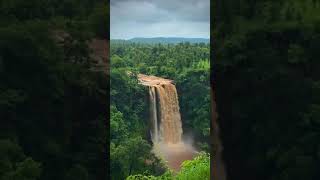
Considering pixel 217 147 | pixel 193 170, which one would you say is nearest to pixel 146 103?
pixel 193 170

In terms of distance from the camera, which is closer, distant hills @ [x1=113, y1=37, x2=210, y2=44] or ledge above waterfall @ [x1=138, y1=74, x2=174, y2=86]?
distant hills @ [x1=113, y1=37, x2=210, y2=44]

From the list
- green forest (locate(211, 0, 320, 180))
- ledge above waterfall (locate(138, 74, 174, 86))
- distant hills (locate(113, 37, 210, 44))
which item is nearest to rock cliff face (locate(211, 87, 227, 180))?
green forest (locate(211, 0, 320, 180))

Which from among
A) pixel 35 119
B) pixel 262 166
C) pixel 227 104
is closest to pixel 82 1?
pixel 35 119

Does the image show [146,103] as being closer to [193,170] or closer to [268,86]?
[193,170]

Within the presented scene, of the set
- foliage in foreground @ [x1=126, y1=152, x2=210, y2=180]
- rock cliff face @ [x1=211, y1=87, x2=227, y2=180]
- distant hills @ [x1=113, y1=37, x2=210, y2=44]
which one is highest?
distant hills @ [x1=113, y1=37, x2=210, y2=44]

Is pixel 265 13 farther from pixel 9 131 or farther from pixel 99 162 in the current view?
pixel 9 131

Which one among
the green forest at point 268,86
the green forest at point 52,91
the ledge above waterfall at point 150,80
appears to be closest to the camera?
the green forest at point 52,91

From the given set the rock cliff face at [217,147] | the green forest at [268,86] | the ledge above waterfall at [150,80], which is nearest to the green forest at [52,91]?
the rock cliff face at [217,147]

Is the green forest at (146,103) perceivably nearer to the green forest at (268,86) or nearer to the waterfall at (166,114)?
the waterfall at (166,114)

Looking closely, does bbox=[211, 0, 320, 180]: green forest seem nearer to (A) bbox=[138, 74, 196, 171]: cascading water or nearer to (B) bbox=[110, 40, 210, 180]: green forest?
(A) bbox=[138, 74, 196, 171]: cascading water
